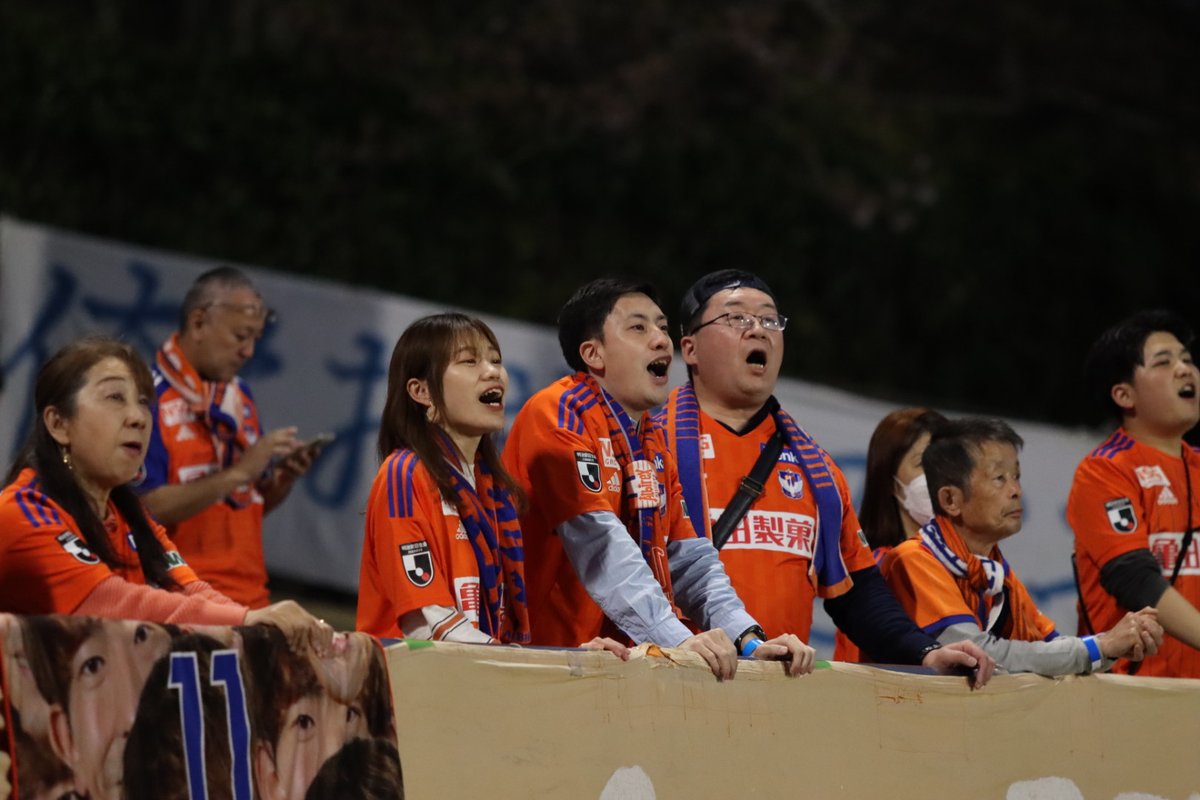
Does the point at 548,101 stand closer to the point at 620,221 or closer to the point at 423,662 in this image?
the point at 620,221

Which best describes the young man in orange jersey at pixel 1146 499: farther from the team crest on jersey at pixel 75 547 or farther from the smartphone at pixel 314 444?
the team crest on jersey at pixel 75 547

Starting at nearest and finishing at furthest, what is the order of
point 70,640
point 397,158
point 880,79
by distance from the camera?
point 70,640, point 397,158, point 880,79

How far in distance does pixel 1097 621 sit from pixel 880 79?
28.1ft

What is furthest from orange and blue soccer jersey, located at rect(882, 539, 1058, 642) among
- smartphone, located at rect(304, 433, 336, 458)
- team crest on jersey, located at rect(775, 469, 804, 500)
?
smartphone, located at rect(304, 433, 336, 458)

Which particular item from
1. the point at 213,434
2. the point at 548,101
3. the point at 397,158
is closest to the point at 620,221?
the point at 548,101

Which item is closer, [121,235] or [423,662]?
[423,662]

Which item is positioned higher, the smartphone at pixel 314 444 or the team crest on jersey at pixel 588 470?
the smartphone at pixel 314 444

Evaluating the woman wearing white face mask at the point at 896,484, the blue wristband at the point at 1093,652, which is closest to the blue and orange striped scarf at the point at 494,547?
the blue wristband at the point at 1093,652

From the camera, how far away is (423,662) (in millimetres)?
3867

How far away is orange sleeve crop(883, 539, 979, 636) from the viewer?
523 cm

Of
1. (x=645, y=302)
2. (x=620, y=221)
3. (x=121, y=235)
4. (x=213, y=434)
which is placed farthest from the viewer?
(x=620, y=221)

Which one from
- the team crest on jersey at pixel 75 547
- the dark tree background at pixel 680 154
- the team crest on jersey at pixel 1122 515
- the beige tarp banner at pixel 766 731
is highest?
the dark tree background at pixel 680 154

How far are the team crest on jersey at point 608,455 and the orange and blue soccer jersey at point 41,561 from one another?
136 centimetres

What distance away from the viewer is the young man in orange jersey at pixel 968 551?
17.3 feet
